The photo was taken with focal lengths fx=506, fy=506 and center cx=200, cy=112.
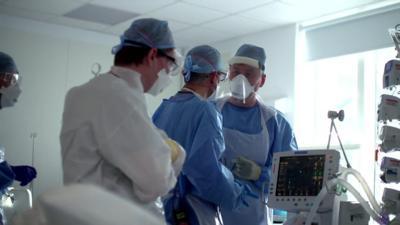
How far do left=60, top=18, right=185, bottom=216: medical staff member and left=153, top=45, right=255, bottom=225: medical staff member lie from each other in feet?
1.58

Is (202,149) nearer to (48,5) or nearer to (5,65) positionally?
(5,65)

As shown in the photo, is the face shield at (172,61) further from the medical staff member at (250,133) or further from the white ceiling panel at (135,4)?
the white ceiling panel at (135,4)

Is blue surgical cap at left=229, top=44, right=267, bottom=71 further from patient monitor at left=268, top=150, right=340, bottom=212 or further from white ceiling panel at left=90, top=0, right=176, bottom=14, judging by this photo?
white ceiling panel at left=90, top=0, right=176, bottom=14

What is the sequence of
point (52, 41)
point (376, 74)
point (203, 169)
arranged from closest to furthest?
point (203, 169) → point (376, 74) → point (52, 41)

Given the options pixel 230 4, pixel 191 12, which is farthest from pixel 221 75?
pixel 191 12

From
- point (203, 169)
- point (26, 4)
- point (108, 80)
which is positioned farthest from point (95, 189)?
point (26, 4)

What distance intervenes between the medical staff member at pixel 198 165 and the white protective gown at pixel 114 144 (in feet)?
1.75

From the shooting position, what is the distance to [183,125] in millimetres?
2061

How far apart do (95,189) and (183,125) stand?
1372 millimetres

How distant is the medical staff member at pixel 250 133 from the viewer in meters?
2.23

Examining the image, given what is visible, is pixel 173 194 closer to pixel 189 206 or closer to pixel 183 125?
pixel 189 206

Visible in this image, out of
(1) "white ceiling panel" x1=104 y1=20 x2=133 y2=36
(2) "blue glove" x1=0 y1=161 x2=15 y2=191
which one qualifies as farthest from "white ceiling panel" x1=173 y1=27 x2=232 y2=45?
(2) "blue glove" x1=0 y1=161 x2=15 y2=191

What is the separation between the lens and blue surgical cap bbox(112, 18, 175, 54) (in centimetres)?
159

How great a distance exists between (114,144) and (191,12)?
3.41m
